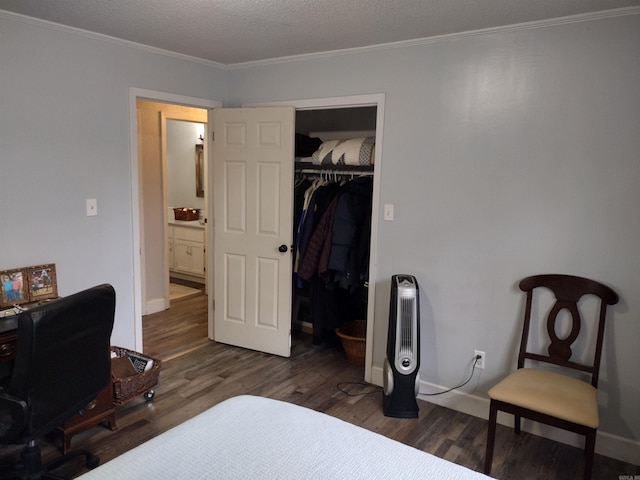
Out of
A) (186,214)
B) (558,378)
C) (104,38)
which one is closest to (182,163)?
(186,214)

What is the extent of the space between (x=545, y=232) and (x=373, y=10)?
1.54 metres

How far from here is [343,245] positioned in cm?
336

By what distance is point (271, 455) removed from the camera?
52.9 inches

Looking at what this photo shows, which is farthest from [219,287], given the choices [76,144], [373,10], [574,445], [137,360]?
[574,445]

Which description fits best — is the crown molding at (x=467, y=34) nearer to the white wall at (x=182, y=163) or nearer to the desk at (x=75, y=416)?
the desk at (x=75, y=416)

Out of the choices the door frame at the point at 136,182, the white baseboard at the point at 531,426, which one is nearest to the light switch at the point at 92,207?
the door frame at the point at 136,182

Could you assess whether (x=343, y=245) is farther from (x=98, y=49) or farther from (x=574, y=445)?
(x=98, y=49)

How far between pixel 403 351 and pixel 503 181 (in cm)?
118

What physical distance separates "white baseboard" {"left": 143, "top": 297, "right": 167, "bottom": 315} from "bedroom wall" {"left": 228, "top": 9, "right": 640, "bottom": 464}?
258 centimetres

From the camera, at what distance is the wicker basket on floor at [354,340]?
352 centimetres

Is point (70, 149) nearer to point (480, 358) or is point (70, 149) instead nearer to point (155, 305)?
point (155, 305)

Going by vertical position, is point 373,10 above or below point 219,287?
above

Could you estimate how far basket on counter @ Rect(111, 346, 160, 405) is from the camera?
2684 millimetres

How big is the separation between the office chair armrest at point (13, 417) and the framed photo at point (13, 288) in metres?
0.90
